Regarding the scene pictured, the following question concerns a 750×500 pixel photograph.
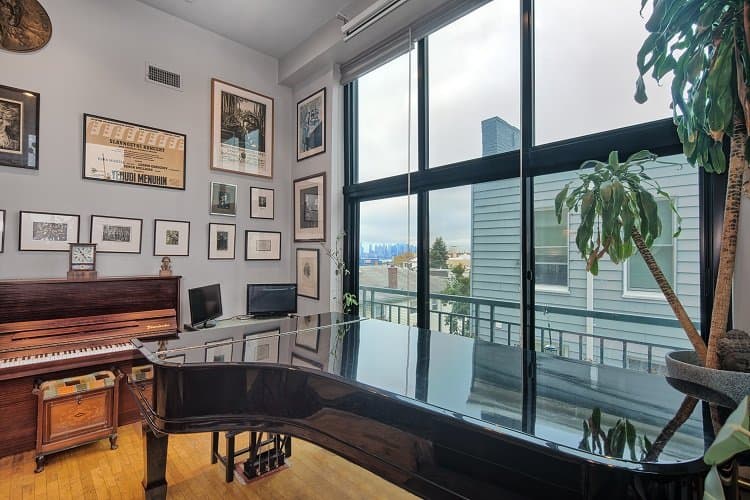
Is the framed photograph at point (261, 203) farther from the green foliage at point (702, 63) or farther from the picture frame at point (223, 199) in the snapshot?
the green foliage at point (702, 63)

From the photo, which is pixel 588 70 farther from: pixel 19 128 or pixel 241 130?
pixel 19 128

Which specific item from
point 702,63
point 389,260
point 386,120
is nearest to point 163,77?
point 386,120

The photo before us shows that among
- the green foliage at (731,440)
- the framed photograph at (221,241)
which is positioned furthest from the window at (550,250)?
the framed photograph at (221,241)

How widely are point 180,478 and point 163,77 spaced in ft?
12.0

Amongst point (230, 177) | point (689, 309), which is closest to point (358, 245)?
point (230, 177)

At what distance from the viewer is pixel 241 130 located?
4.14m

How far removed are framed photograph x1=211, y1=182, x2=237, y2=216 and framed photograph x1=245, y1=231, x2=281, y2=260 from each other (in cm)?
34

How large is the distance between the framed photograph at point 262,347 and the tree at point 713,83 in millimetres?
1931

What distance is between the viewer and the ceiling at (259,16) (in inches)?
136

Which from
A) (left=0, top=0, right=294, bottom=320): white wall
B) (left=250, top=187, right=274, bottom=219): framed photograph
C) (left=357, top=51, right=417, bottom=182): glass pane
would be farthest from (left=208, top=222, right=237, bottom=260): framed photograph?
(left=357, top=51, right=417, bottom=182): glass pane

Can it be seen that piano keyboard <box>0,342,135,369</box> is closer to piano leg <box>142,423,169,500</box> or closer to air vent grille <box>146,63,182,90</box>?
piano leg <box>142,423,169,500</box>

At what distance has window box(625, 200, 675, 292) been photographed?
2.03m

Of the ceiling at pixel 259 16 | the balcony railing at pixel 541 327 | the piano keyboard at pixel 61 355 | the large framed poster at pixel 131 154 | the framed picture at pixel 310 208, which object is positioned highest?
the ceiling at pixel 259 16

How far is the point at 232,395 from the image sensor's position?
60.3 inches
